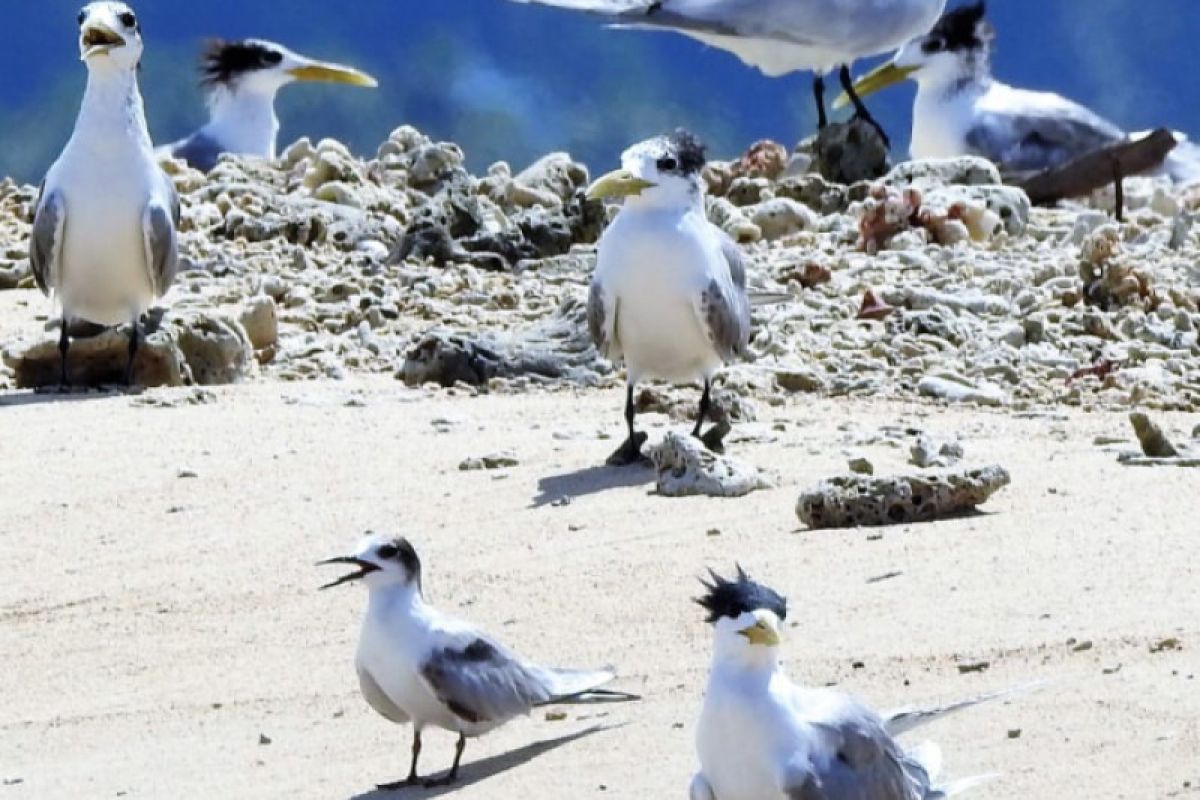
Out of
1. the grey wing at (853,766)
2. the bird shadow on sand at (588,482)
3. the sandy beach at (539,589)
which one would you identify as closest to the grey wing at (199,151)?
the sandy beach at (539,589)

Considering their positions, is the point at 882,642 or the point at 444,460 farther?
the point at 444,460

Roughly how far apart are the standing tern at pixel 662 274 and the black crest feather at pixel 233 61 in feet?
31.4

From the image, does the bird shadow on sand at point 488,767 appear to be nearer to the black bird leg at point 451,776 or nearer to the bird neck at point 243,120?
the black bird leg at point 451,776

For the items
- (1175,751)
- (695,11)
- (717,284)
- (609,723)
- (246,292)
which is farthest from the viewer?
(695,11)

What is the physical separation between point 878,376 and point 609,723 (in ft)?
12.3

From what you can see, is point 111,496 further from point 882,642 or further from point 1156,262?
point 1156,262

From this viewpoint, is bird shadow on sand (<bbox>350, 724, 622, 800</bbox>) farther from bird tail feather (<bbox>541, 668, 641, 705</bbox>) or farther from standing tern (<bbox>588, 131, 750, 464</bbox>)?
standing tern (<bbox>588, 131, 750, 464</bbox>)

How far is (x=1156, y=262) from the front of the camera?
1038cm

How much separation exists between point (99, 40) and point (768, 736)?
19.5 ft

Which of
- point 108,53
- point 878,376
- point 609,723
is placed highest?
point 108,53

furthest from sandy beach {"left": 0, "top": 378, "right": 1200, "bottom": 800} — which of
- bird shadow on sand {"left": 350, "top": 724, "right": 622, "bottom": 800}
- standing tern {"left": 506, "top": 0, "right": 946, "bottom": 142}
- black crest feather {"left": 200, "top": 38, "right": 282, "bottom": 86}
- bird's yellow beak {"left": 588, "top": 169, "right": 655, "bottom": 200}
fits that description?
black crest feather {"left": 200, "top": 38, "right": 282, "bottom": 86}

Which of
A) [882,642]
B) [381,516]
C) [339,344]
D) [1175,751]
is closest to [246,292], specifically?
[339,344]

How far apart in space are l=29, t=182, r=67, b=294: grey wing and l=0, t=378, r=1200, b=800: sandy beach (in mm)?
1066

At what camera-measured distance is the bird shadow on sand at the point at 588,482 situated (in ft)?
22.8
